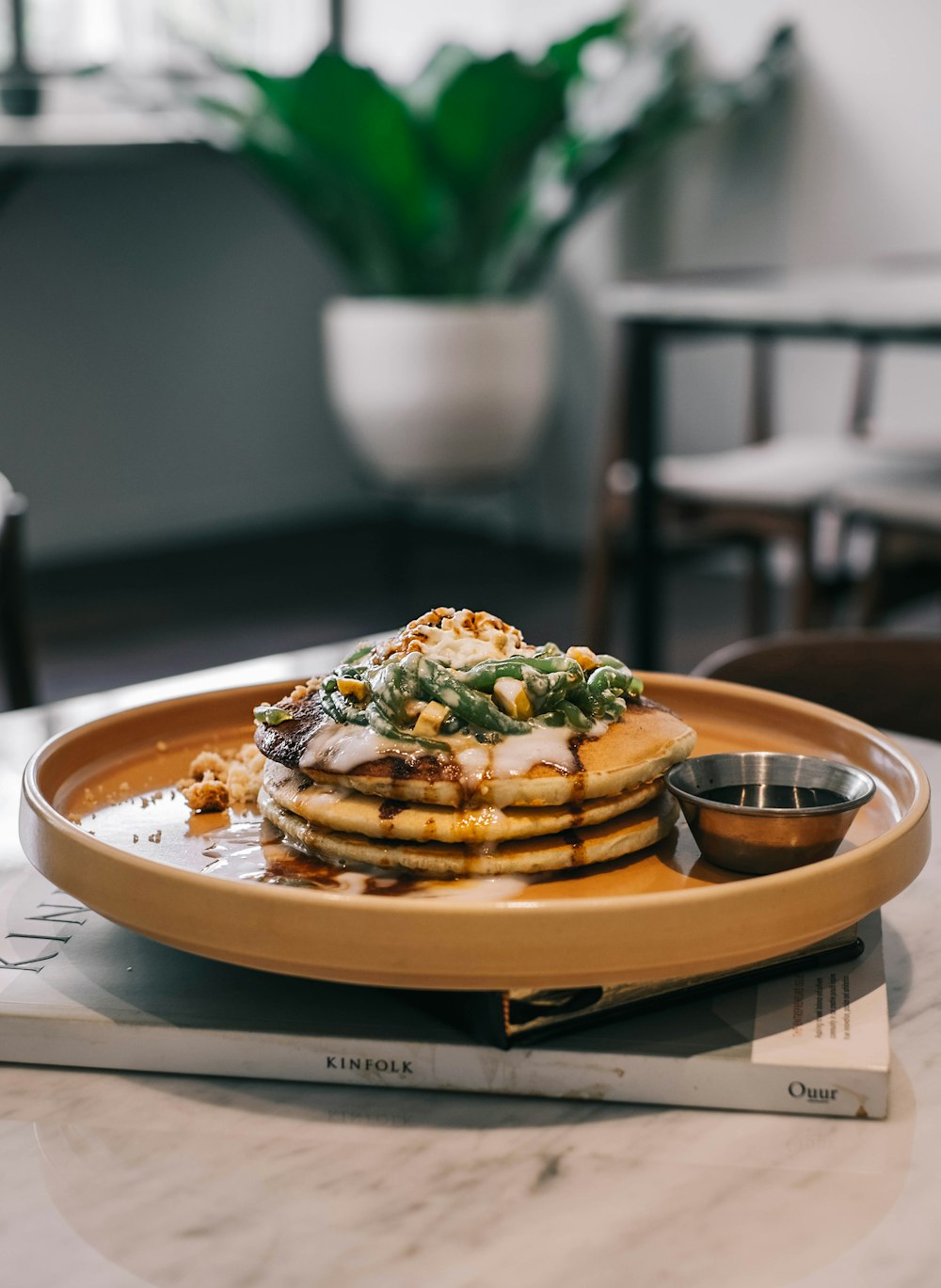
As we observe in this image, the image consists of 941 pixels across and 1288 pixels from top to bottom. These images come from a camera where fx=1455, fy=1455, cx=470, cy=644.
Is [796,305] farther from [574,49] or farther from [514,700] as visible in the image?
[514,700]

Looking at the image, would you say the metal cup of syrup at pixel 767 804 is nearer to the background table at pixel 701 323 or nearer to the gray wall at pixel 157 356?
the background table at pixel 701 323

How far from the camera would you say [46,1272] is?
52cm

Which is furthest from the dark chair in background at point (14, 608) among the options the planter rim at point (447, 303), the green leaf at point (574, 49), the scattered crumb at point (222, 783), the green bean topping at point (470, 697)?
the green leaf at point (574, 49)

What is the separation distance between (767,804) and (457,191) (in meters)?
3.20

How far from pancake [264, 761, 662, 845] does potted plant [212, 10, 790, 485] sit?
3.16 metres

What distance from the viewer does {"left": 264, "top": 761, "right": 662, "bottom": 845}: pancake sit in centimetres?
66

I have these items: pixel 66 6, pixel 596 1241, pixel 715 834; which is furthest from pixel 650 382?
pixel 66 6

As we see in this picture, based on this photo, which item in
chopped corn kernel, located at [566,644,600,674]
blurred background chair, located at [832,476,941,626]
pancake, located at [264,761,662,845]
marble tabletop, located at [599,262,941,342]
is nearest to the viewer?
pancake, located at [264,761,662,845]

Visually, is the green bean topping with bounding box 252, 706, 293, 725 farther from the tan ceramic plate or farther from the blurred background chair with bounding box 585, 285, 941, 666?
the blurred background chair with bounding box 585, 285, 941, 666

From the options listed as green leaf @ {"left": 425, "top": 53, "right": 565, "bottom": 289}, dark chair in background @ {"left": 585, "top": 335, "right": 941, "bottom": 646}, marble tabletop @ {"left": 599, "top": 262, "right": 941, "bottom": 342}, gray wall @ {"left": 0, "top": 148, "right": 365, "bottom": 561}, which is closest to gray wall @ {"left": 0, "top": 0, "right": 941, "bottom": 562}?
gray wall @ {"left": 0, "top": 148, "right": 365, "bottom": 561}

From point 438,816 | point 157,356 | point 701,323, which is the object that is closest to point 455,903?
point 438,816

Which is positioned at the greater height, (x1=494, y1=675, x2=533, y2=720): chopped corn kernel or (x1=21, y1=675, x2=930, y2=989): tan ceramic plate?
(x1=494, y1=675, x2=533, y2=720): chopped corn kernel

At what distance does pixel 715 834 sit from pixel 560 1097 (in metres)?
0.15

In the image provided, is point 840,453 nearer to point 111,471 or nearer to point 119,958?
point 111,471
